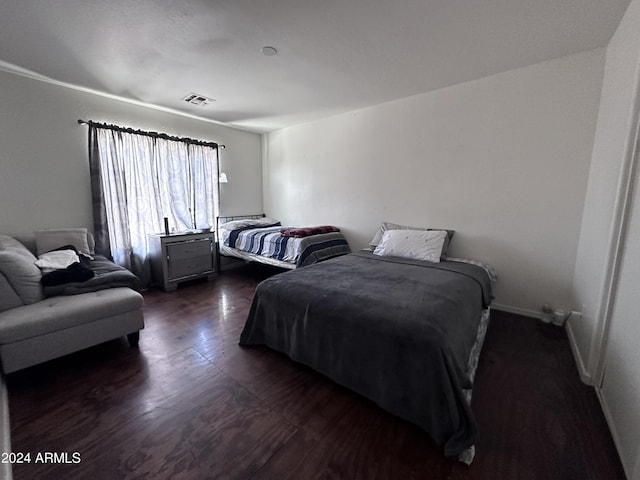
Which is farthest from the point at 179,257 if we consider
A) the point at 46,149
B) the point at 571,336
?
the point at 571,336

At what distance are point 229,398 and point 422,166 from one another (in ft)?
10.2

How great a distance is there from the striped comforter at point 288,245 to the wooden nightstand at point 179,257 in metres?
0.44

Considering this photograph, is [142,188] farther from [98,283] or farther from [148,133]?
[98,283]

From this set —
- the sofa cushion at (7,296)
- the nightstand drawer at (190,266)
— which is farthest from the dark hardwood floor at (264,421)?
the nightstand drawer at (190,266)

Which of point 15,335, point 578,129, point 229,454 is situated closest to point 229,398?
point 229,454

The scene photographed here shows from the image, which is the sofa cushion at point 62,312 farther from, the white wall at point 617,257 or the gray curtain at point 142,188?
the white wall at point 617,257

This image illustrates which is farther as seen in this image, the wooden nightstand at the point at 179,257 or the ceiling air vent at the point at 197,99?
the wooden nightstand at the point at 179,257

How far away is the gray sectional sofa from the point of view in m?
1.64

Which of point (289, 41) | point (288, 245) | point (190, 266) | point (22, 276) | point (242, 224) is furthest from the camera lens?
point (242, 224)

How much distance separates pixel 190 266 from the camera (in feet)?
12.0

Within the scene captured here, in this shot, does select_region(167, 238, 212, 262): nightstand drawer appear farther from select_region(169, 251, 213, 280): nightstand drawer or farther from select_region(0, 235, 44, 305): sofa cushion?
select_region(0, 235, 44, 305): sofa cushion

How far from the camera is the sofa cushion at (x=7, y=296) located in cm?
178

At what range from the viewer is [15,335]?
162 centimetres

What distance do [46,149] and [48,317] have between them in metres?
2.20
